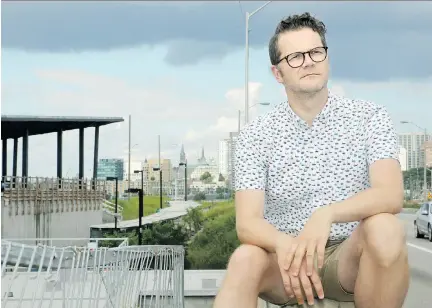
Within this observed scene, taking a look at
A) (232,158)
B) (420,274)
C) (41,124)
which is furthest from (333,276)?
(41,124)

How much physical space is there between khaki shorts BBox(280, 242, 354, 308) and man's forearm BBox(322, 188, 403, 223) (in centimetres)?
22

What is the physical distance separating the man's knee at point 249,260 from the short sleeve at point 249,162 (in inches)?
12.6

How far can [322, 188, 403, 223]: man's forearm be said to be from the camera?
10.2 feet

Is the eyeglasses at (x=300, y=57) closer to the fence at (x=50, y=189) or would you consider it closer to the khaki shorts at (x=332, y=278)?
the khaki shorts at (x=332, y=278)

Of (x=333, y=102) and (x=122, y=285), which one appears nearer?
(x=333, y=102)

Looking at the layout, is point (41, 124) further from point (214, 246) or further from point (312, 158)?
point (312, 158)

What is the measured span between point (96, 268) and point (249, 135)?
58.8 inches

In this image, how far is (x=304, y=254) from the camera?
10.00 ft

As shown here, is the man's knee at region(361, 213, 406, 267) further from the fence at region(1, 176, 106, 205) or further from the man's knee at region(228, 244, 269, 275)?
the fence at region(1, 176, 106, 205)

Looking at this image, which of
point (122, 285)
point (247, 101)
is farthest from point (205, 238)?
point (122, 285)

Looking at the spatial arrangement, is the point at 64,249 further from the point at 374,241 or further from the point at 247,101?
the point at 247,101

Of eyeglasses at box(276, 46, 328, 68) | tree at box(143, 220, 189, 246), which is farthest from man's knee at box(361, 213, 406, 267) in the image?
tree at box(143, 220, 189, 246)

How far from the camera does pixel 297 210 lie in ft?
11.3

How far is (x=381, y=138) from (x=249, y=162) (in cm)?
53
